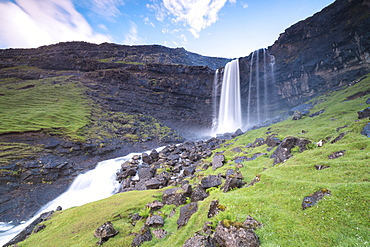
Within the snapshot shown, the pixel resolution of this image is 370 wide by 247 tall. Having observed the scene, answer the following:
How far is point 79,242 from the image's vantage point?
27.9ft

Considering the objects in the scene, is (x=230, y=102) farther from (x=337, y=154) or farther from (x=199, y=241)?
(x=199, y=241)

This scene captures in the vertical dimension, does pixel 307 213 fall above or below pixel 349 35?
below

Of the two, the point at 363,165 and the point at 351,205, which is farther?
the point at 363,165

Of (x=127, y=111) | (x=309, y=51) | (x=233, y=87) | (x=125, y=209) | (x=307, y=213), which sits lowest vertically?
(x=125, y=209)

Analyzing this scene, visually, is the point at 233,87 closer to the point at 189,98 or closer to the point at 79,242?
the point at 189,98

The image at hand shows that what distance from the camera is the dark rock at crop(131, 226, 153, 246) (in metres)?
7.84

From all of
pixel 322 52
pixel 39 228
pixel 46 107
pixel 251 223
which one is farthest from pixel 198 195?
pixel 322 52

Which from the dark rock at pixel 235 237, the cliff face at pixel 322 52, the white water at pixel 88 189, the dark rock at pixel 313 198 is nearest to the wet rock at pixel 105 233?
the dark rock at pixel 235 237

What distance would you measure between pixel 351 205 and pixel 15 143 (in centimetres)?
4080

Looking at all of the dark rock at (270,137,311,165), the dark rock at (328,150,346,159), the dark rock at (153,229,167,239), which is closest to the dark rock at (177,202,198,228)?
the dark rock at (153,229,167,239)

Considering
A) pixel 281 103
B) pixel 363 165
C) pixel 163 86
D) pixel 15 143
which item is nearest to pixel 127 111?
pixel 163 86

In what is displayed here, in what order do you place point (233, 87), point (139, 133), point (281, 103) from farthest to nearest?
point (233, 87), point (281, 103), point (139, 133)

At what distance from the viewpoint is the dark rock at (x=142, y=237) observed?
25.7ft

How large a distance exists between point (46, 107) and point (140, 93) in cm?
3422
